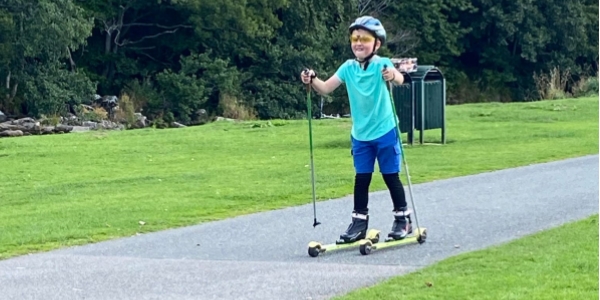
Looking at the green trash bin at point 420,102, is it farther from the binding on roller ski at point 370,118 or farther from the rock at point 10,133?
the rock at point 10,133

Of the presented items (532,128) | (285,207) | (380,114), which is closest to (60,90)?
(532,128)

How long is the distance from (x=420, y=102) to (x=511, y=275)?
12247 mm

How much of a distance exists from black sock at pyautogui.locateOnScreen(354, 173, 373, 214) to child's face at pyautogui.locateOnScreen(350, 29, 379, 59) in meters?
0.93

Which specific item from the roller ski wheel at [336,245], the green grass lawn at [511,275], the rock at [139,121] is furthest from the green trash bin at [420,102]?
the rock at [139,121]

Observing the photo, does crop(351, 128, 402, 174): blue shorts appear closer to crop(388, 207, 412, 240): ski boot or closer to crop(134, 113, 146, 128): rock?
crop(388, 207, 412, 240): ski boot

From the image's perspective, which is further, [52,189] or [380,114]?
[52,189]

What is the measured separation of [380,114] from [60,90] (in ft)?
120

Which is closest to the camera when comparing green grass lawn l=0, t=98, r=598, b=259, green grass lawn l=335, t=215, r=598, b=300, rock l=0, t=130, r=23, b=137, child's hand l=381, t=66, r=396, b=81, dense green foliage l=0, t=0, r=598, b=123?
green grass lawn l=335, t=215, r=598, b=300

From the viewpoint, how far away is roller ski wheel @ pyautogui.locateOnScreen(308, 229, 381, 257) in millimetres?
8398

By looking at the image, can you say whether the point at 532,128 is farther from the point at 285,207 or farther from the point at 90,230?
the point at 90,230

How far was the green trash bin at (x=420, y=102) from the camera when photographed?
19.1 meters

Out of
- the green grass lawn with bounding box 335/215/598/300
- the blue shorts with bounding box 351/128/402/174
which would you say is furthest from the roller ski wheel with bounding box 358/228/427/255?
the green grass lawn with bounding box 335/215/598/300

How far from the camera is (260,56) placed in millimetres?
51000

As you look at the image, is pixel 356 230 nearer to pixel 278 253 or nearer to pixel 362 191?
pixel 362 191
